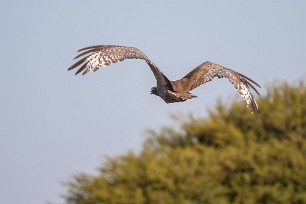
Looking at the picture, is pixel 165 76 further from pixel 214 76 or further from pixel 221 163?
pixel 221 163

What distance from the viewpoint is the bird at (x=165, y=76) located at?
22219 millimetres

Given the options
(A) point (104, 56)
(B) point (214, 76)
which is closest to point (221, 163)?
(B) point (214, 76)

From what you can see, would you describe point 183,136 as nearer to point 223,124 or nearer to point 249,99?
point 223,124

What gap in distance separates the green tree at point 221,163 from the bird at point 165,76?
21874 millimetres

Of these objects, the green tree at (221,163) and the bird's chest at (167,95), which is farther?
the green tree at (221,163)

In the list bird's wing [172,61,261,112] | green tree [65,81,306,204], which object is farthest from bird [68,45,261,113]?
green tree [65,81,306,204]

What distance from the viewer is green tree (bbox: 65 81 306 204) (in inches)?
1864

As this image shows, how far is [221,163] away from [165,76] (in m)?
26.8

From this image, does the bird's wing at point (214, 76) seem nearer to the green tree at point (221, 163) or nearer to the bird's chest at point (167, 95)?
the bird's chest at point (167, 95)

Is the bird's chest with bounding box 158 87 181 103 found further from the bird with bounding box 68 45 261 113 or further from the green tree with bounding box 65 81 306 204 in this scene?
the green tree with bounding box 65 81 306 204

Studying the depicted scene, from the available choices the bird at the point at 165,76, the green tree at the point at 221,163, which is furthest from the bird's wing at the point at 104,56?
the green tree at the point at 221,163

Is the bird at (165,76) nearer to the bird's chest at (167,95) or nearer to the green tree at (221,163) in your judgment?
the bird's chest at (167,95)

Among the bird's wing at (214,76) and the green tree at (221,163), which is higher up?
the green tree at (221,163)

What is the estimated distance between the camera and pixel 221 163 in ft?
163
